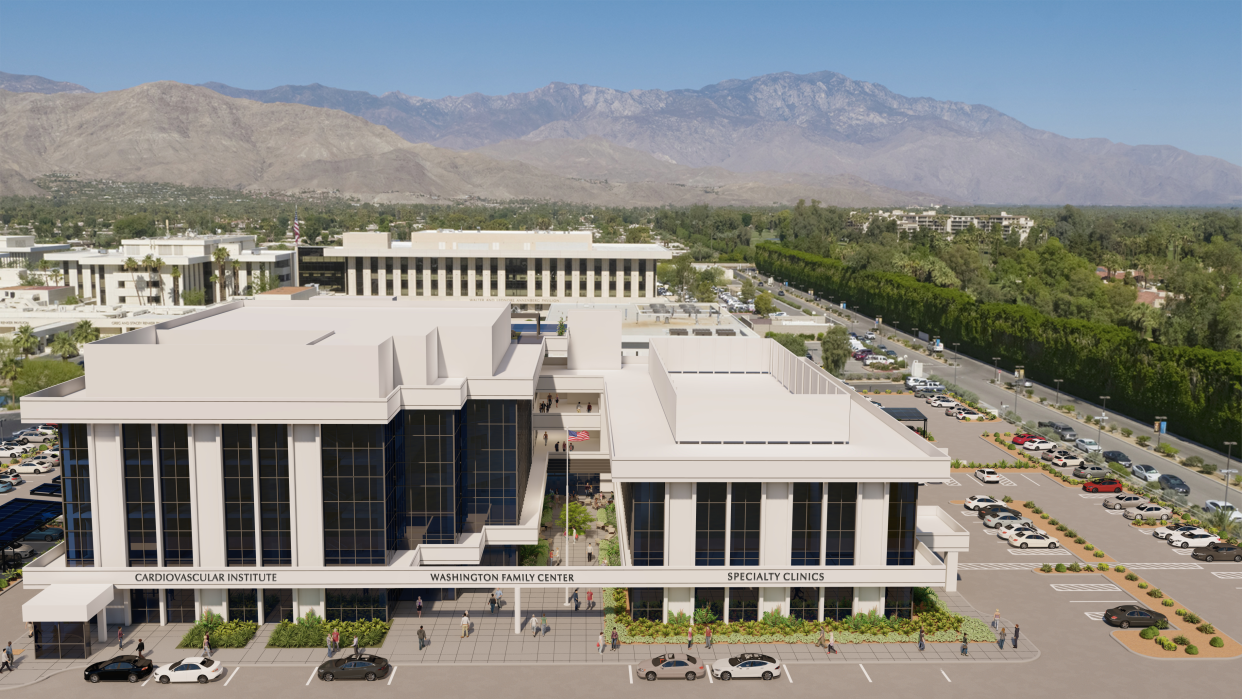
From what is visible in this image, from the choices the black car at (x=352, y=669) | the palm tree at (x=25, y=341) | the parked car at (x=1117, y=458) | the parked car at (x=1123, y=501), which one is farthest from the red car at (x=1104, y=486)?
the palm tree at (x=25, y=341)

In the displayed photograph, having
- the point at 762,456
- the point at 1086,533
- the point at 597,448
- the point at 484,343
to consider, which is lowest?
the point at 1086,533

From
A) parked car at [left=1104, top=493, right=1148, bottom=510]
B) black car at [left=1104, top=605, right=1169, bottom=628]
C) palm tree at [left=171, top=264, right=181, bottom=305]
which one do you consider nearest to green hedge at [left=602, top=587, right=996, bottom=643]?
black car at [left=1104, top=605, right=1169, bottom=628]

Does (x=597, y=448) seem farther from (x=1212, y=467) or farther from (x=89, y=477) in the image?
(x=1212, y=467)

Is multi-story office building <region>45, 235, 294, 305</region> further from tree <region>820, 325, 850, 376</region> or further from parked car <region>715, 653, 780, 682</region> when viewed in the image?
parked car <region>715, 653, 780, 682</region>

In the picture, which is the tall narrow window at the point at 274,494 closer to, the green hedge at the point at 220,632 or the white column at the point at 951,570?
the green hedge at the point at 220,632

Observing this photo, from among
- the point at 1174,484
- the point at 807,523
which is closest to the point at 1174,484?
the point at 1174,484

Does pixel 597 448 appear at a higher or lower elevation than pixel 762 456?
lower

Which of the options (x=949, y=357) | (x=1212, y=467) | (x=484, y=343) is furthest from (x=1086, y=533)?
(x=949, y=357)

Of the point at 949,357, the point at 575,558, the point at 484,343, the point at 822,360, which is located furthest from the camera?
the point at 949,357

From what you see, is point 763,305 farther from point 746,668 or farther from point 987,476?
point 746,668
